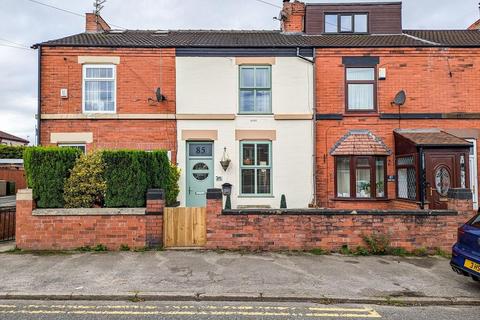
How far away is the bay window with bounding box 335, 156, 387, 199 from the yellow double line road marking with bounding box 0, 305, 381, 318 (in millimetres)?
6987

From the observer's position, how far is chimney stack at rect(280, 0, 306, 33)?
1389 centimetres

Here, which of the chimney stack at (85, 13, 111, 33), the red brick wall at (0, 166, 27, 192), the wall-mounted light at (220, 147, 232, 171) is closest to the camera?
the wall-mounted light at (220, 147, 232, 171)

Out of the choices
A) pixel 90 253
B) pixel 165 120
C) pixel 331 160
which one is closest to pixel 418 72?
pixel 331 160

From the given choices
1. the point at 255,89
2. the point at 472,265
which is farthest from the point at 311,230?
the point at 255,89

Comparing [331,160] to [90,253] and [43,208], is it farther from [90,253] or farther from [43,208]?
[43,208]

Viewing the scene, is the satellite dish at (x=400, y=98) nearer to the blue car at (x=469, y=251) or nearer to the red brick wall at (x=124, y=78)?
the blue car at (x=469, y=251)

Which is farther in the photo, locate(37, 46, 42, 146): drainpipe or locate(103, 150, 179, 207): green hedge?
locate(37, 46, 42, 146): drainpipe

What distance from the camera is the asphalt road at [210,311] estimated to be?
4453 millimetres

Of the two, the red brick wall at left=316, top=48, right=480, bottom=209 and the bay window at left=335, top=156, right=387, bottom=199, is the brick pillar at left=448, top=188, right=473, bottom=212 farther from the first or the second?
the red brick wall at left=316, top=48, right=480, bottom=209

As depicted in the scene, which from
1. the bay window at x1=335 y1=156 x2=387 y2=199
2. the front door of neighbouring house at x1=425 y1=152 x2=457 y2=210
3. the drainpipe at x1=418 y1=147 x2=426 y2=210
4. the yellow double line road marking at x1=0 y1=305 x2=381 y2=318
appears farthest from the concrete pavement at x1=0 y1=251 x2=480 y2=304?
the bay window at x1=335 y1=156 x2=387 y2=199

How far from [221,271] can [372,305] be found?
268 centimetres

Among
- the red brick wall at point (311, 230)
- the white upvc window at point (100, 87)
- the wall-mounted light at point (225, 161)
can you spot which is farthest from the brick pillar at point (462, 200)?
the white upvc window at point (100, 87)

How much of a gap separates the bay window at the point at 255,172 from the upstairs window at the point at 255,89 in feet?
4.33

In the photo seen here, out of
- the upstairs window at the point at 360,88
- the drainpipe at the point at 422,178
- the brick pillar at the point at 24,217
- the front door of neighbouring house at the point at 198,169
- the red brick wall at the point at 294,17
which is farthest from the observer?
the red brick wall at the point at 294,17
